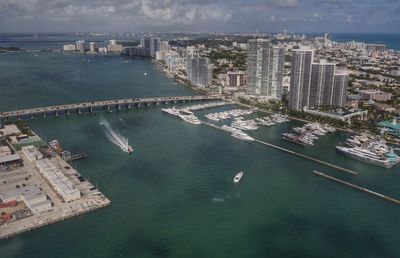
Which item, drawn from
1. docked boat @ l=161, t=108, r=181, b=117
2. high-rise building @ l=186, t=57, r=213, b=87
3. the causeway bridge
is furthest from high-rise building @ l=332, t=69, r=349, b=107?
high-rise building @ l=186, t=57, r=213, b=87

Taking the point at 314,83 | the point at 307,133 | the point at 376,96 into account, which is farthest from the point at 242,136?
the point at 376,96

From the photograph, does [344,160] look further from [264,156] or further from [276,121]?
[276,121]

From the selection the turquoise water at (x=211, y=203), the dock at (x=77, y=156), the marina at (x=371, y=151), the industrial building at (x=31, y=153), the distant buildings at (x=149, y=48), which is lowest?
the turquoise water at (x=211, y=203)

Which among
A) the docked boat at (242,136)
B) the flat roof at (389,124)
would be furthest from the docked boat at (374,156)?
Result: the docked boat at (242,136)

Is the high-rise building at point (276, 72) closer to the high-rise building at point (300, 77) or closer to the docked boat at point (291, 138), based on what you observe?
the high-rise building at point (300, 77)

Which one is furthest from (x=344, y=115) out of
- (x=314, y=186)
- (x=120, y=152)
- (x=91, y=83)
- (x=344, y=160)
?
(x=91, y=83)
